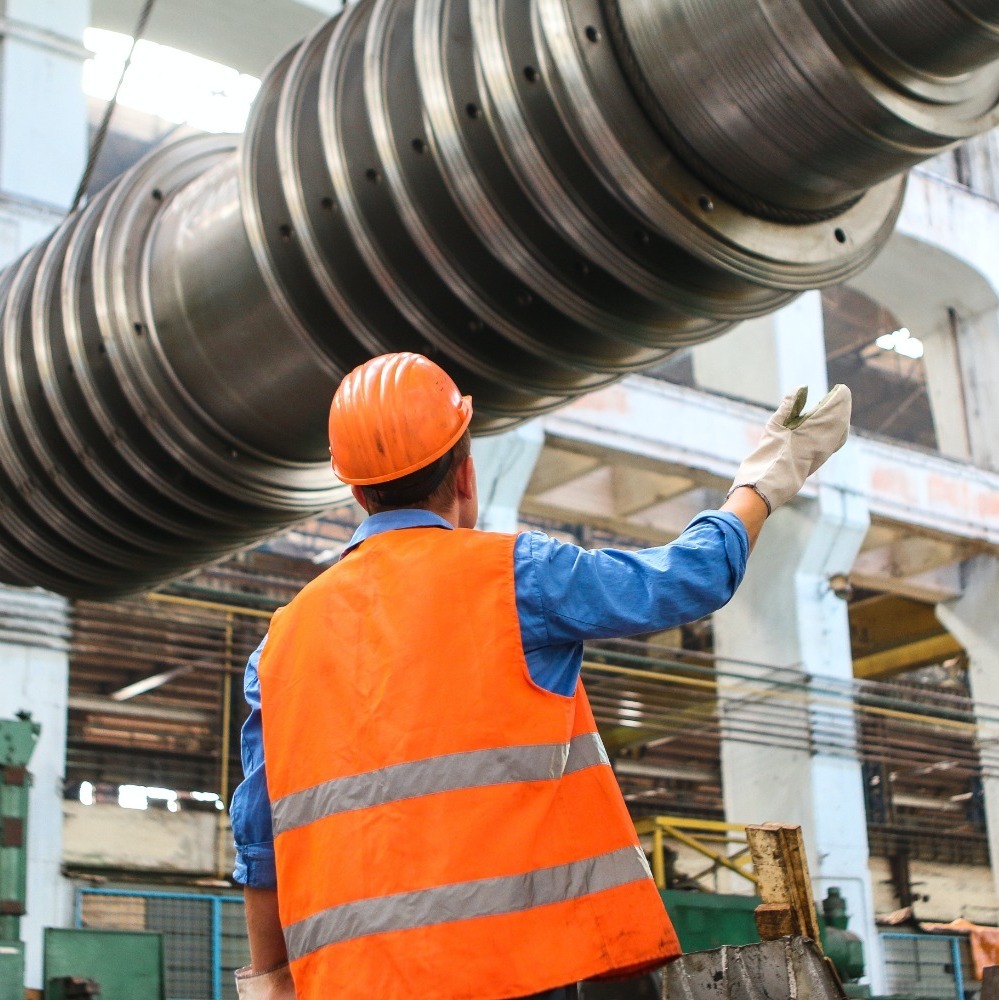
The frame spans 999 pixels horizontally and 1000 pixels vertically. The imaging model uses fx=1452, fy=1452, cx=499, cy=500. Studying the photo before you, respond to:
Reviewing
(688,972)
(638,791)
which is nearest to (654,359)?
(688,972)

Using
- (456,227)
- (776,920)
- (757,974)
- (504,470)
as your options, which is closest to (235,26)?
(504,470)

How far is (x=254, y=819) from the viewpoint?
7.86 feet

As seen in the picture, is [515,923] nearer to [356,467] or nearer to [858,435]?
[356,467]

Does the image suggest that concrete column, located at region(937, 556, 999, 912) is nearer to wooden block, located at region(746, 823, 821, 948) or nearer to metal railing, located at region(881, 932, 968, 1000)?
metal railing, located at region(881, 932, 968, 1000)

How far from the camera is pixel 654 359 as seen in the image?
3557 mm

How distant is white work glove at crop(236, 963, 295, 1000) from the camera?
243cm

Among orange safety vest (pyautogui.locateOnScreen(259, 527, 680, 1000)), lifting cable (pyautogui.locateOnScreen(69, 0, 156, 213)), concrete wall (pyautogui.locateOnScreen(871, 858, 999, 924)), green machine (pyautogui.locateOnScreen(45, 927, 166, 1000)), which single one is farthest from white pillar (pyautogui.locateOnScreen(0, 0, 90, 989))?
concrete wall (pyautogui.locateOnScreen(871, 858, 999, 924))

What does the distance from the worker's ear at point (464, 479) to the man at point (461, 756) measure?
0.10m

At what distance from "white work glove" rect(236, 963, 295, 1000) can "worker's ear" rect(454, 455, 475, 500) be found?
2.80 feet

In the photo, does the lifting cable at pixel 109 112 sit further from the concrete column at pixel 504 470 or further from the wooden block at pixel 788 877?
the concrete column at pixel 504 470

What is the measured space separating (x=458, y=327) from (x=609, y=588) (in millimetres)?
1374

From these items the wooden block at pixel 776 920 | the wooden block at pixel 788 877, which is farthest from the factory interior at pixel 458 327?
the wooden block at pixel 776 920

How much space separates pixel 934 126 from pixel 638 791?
56.7 feet

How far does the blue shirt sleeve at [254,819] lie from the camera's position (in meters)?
2.38
